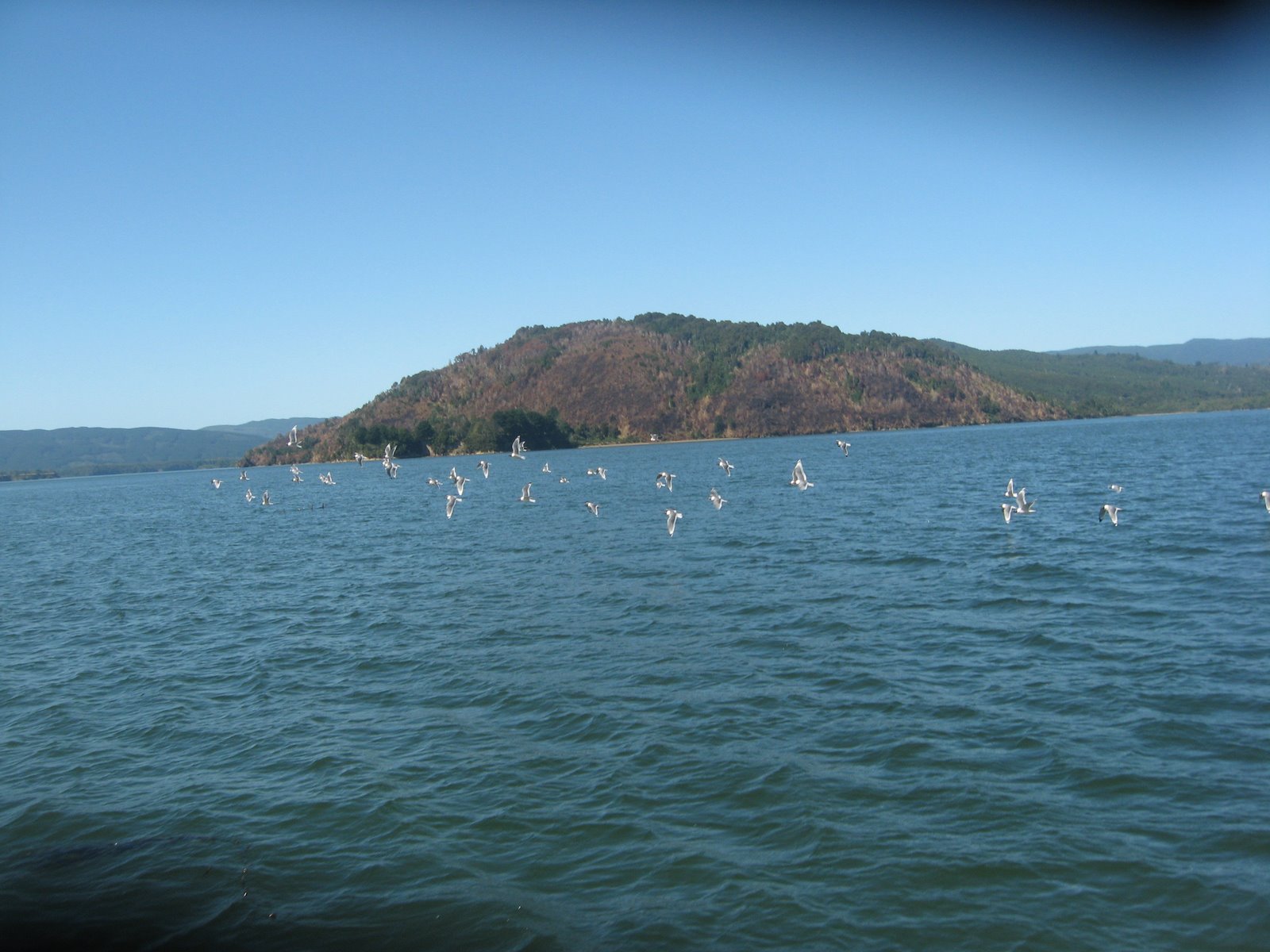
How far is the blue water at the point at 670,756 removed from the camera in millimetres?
9297

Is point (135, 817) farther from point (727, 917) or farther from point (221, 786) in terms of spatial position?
point (727, 917)

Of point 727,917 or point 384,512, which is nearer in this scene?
point 727,917

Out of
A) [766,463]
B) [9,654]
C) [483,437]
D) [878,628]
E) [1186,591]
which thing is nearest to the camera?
[878,628]

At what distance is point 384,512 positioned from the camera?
59.7 meters

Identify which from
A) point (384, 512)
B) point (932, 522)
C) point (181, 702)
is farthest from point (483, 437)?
point (181, 702)

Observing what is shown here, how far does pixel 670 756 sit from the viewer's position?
507 inches

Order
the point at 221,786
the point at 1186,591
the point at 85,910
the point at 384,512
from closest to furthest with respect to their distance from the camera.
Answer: the point at 85,910 < the point at 221,786 < the point at 1186,591 < the point at 384,512

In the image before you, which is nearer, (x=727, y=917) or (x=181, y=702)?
(x=727, y=917)

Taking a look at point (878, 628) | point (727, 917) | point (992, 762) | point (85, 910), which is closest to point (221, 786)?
point (85, 910)

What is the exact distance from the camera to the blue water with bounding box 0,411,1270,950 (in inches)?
366

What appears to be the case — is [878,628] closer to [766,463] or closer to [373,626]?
[373,626]

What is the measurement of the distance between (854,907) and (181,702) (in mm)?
13463

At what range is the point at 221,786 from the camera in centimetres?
1312

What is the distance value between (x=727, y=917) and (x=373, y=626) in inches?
623
